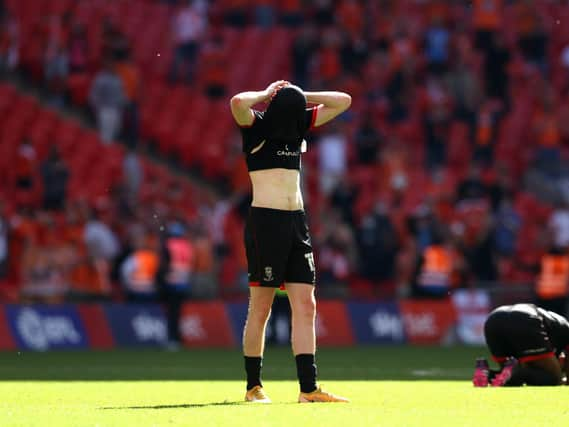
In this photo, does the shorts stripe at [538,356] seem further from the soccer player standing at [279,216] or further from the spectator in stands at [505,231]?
the spectator in stands at [505,231]

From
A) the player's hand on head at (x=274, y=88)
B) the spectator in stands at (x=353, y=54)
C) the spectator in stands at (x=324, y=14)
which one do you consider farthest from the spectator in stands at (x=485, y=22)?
the player's hand on head at (x=274, y=88)

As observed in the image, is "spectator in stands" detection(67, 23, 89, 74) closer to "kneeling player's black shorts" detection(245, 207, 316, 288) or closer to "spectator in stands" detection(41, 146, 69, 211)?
"spectator in stands" detection(41, 146, 69, 211)

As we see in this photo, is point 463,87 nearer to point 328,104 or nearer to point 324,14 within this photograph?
point 324,14

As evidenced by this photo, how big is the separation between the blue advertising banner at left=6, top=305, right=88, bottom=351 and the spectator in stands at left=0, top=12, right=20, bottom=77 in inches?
345

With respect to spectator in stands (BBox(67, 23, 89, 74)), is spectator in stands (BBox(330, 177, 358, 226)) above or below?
below

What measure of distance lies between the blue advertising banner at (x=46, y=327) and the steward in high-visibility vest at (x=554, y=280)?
7.78m

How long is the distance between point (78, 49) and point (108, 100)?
132 centimetres

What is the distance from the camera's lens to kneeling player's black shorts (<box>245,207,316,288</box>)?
11641 millimetres

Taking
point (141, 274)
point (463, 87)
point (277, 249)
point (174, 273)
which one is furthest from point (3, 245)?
point (277, 249)

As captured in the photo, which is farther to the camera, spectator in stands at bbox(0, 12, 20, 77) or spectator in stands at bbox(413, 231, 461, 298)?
spectator in stands at bbox(0, 12, 20, 77)

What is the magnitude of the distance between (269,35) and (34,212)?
10.2 metres

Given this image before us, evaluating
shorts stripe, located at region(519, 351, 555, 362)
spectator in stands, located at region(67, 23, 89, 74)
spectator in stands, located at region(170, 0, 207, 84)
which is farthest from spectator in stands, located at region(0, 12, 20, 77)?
shorts stripe, located at region(519, 351, 555, 362)

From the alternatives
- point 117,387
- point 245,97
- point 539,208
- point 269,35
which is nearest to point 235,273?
point 539,208

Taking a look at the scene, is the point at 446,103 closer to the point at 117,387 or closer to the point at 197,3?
the point at 197,3
